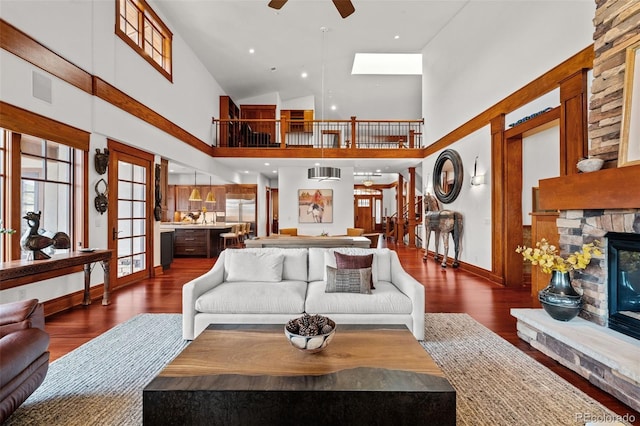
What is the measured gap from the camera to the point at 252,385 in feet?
4.85

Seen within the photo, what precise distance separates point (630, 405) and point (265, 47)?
8.24 metres

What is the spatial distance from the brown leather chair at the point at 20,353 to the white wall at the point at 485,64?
568 centimetres

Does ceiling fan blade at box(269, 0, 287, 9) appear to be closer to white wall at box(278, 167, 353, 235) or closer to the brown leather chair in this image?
the brown leather chair

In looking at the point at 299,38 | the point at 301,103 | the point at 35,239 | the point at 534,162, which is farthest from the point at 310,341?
the point at 301,103

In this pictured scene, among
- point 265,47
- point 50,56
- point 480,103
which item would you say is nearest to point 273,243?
point 50,56

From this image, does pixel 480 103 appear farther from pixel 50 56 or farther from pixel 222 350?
pixel 50 56

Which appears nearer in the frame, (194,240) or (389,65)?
(194,240)

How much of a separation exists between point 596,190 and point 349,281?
220 centimetres

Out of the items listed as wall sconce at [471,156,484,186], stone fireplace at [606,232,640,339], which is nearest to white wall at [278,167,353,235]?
wall sconce at [471,156,484,186]

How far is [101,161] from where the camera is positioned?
434 cm

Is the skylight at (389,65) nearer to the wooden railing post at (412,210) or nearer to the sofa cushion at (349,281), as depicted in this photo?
the wooden railing post at (412,210)

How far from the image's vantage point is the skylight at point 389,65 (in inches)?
362

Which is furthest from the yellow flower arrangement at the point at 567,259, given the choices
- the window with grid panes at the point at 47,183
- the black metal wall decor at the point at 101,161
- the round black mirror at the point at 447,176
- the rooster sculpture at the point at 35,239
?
the black metal wall decor at the point at 101,161

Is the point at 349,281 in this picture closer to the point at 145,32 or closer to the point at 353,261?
the point at 353,261
